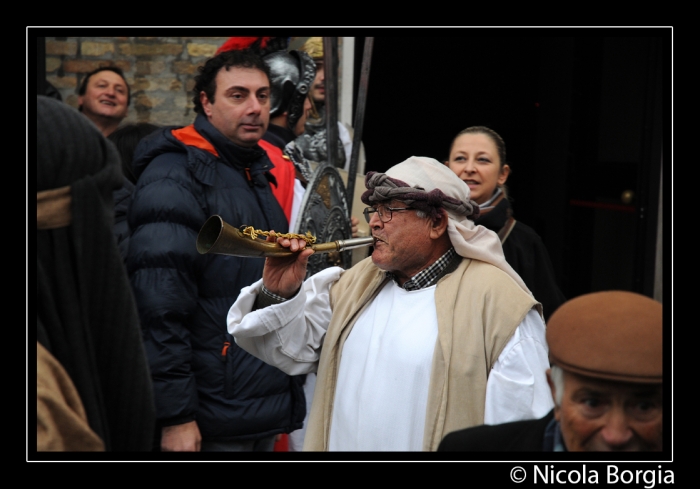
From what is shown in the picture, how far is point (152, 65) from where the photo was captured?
632cm

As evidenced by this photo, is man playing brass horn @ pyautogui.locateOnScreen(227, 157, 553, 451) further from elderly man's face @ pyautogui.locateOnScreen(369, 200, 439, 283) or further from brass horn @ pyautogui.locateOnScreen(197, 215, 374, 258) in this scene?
brass horn @ pyautogui.locateOnScreen(197, 215, 374, 258)

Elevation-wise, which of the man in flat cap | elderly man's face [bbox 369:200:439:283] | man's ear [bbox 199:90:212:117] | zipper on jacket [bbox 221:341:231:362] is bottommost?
zipper on jacket [bbox 221:341:231:362]

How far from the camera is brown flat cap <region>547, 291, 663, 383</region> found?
2.07 meters

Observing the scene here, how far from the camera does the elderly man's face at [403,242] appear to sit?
330 centimetres

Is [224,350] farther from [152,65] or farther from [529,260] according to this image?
[152,65]

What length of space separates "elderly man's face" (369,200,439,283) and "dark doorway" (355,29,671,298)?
3796mm

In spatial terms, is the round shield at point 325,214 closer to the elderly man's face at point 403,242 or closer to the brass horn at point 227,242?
the elderly man's face at point 403,242

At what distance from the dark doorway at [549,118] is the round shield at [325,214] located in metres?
2.89

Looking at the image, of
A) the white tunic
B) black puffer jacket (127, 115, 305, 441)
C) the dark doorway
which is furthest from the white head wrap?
the dark doorway

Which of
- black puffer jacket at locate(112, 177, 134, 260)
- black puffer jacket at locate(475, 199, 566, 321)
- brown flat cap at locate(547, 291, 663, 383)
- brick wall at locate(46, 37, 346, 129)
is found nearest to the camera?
brown flat cap at locate(547, 291, 663, 383)

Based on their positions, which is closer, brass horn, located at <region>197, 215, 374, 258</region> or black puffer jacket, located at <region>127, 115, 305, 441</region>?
brass horn, located at <region>197, 215, 374, 258</region>

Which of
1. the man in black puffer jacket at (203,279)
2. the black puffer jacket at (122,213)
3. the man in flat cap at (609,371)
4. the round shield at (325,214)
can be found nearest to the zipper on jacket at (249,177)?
the man in black puffer jacket at (203,279)

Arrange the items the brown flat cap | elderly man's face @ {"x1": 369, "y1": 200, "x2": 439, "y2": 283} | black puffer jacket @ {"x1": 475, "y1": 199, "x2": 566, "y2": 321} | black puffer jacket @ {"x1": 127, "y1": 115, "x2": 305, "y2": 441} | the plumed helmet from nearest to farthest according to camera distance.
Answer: the brown flat cap → elderly man's face @ {"x1": 369, "y1": 200, "x2": 439, "y2": 283} → black puffer jacket @ {"x1": 127, "y1": 115, "x2": 305, "y2": 441} → black puffer jacket @ {"x1": 475, "y1": 199, "x2": 566, "y2": 321} → the plumed helmet

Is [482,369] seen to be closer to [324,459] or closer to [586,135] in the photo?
[324,459]
